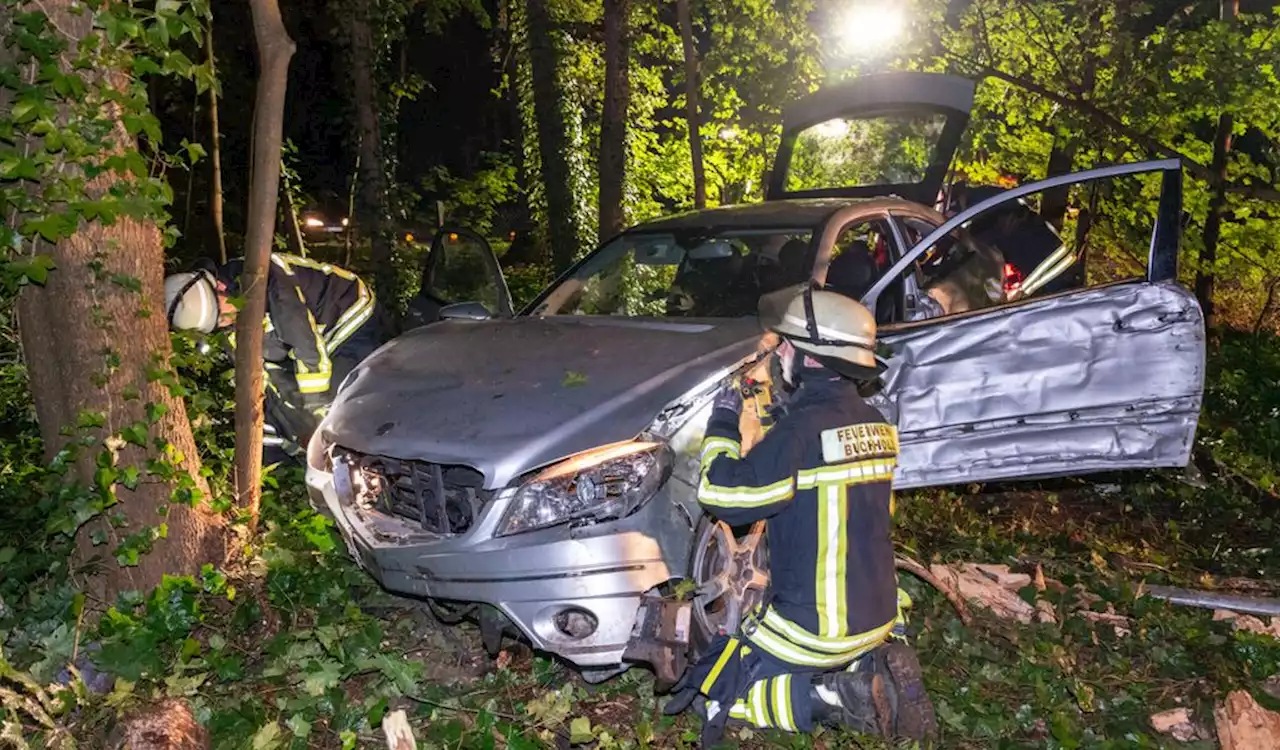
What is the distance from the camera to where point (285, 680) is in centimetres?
328

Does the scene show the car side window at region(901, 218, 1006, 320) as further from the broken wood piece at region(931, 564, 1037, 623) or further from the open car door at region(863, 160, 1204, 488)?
the broken wood piece at region(931, 564, 1037, 623)

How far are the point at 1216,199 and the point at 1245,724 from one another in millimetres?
8058

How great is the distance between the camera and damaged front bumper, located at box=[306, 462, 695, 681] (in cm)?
290

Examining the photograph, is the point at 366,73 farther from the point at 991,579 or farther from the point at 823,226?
the point at 991,579

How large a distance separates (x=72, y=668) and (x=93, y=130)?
174 centimetres

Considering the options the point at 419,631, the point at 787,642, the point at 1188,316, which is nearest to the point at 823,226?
the point at 1188,316

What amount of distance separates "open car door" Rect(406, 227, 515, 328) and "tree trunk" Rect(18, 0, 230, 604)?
1.77 meters

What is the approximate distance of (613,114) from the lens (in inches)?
375

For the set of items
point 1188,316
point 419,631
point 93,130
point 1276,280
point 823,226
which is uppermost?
point 93,130

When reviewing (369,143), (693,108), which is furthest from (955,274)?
(369,143)

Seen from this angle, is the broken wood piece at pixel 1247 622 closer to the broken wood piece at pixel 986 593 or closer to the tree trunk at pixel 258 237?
the broken wood piece at pixel 986 593

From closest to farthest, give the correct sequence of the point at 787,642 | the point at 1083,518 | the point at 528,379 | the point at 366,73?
the point at 787,642 → the point at 528,379 → the point at 1083,518 → the point at 366,73

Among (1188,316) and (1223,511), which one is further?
(1223,511)

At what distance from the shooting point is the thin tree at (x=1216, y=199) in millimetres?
9742
